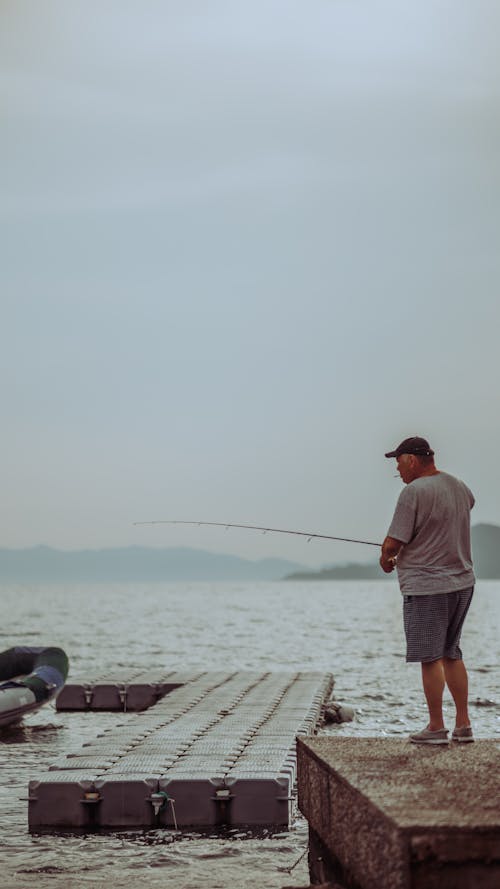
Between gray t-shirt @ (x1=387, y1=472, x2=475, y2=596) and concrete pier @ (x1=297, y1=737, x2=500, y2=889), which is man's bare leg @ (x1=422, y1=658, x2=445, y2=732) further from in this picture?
gray t-shirt @ (x1=387, y1=472, x2=475, y2=596)

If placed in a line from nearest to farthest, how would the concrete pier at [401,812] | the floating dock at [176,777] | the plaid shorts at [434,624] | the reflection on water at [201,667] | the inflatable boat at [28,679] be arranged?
the concrete pier at [401,812]
the plaid shorts at [434,624]
the reflection on water at [201,667]
the floating dock at [176,777]
the inflatable boat at [28,679]

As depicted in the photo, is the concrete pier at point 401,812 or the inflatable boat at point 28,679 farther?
the inflatable boat at point 28,679

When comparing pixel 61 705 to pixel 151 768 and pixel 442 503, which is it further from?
pixel 442 503

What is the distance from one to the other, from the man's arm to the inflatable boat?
1037cm

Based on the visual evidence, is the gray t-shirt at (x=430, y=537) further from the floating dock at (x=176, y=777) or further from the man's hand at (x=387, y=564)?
the floating dock at (x=176, y=777)

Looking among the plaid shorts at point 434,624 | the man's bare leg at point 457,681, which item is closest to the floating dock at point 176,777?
the man's bare leg at point 457,681

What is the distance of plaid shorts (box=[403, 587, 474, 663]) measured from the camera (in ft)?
21.5

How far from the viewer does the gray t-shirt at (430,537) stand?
6.61 metres

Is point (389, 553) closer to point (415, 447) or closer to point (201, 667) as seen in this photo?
point (415, 447)

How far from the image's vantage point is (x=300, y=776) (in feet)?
21.3

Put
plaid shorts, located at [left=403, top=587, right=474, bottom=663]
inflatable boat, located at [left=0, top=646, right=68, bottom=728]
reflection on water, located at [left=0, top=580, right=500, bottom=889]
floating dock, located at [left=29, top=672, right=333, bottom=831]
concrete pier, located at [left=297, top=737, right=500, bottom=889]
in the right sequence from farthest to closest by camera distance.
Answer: inflatable boat, located at [left=0, top=646, right=68, bottom=728], floating dock, located at [left=29, top=672, right=333, bottom=831], reflection on water, located at [left=0, top=580, right=500, bottom=889], plaid shorts, located at [left=403, top=587, right=474, bottom=663], concrete pier, located at [left=297, top=737, right=500, bottom=889]

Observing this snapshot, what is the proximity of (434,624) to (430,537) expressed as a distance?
53 centimetres

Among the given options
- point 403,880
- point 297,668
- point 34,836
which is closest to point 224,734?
point 34,836

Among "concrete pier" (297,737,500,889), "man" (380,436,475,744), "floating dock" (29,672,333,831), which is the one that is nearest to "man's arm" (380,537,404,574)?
"man" (380,436,475,744)
